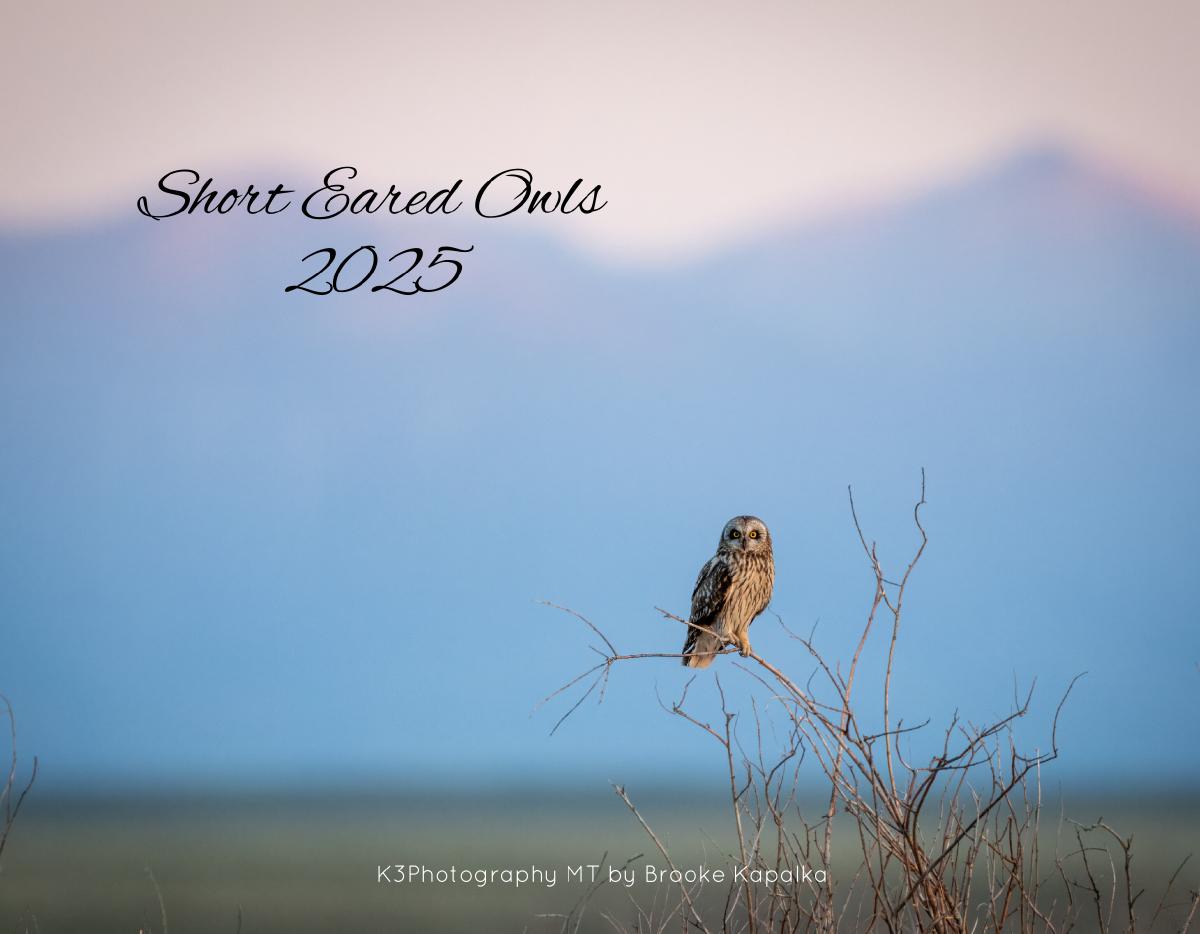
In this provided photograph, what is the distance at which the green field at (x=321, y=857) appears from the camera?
4684 millimetres

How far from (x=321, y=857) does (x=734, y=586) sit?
8.00ft

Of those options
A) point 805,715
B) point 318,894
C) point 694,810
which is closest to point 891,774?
point 805,715

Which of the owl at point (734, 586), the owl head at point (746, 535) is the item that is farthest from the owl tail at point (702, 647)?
the owl head at point (746, 535)

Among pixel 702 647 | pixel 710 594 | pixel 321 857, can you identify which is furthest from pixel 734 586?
pixel 321 857

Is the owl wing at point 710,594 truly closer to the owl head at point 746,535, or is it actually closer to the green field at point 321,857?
the owl head at point 746,535

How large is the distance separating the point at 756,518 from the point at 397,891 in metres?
2.22

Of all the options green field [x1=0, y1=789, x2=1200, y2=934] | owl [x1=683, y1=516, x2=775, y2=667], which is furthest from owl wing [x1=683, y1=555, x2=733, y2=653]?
green field [x1=0, y1=789, x2=1200, y2=934]

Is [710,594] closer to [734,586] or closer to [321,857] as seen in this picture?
[734,586]

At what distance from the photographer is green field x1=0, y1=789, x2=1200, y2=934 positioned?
4.68 m

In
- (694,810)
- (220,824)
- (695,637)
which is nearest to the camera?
(695,637)

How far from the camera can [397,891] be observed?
4797 millimetres

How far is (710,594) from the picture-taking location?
3.80m

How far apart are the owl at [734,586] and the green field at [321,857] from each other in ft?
3.69

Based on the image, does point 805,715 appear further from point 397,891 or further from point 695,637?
point 397,891
